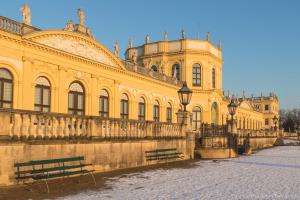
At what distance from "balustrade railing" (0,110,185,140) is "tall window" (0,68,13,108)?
6781 millimetres

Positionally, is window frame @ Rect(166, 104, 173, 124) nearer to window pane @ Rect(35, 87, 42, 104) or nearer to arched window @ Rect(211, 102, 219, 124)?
arched window @ Rect(211, 102, 219, 124)

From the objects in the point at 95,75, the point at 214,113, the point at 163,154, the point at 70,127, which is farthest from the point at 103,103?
the point at 214,113

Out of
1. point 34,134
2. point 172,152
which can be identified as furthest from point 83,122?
point 172,152

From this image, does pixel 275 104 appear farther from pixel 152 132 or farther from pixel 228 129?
pixel 152 132

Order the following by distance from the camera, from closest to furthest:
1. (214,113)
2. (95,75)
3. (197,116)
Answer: (95,75) < (197,116) < (214,113)

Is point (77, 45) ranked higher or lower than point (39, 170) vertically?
higher

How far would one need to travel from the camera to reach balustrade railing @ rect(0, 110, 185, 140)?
33.6 ft

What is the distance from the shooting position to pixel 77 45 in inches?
878

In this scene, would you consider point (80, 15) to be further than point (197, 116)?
No

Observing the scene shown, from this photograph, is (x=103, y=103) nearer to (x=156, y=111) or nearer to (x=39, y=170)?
(x=156, y=111)

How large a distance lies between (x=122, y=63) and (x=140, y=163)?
41.6ft

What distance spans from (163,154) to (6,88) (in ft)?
28.8

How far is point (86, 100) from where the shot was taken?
2320cm

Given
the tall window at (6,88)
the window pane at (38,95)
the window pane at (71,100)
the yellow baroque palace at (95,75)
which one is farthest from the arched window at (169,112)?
the tall window at (6,88)
